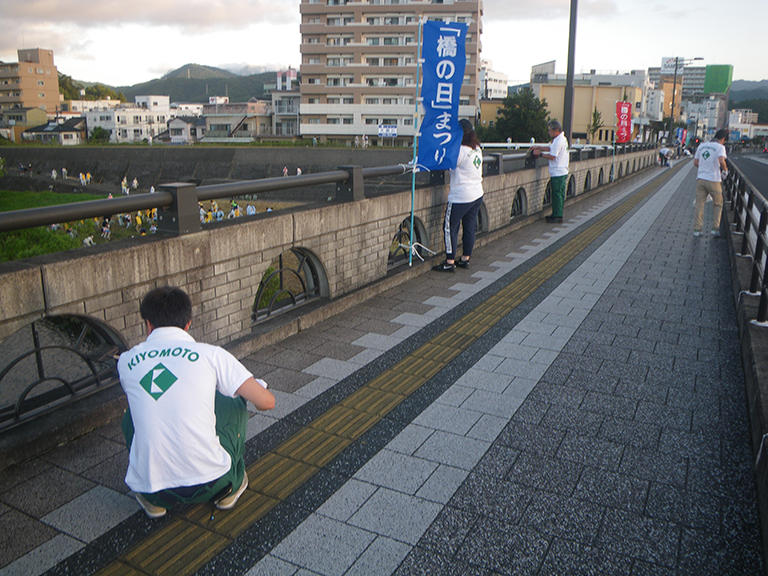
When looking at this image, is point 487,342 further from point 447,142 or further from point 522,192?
point 522,192

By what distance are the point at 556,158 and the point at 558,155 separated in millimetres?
83

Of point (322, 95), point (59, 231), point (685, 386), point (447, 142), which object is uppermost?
point (322, 95)

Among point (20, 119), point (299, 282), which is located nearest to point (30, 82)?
point (20, 119)

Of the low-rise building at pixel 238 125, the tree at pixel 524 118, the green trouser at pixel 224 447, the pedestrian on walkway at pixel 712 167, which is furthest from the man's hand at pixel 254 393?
the low-rise building at pixel 238 125

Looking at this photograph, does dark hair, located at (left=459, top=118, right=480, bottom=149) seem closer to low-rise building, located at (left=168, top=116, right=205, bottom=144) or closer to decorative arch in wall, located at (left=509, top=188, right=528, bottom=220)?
decorative arch in wall, located at (left=509, top=188, right=528, bottom=220)

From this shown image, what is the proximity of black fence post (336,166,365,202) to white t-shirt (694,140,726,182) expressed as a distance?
294 inches

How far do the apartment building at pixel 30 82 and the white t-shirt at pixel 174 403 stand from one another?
5592 inches

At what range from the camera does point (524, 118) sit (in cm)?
6788

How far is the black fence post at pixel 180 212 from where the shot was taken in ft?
15.7

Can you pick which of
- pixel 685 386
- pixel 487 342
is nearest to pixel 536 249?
pixel 487 342

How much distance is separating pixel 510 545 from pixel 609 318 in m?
4.32

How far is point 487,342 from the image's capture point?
5969 millimetres

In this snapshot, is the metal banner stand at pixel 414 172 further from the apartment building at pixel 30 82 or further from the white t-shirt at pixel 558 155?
the apartment building at pixel 30 82

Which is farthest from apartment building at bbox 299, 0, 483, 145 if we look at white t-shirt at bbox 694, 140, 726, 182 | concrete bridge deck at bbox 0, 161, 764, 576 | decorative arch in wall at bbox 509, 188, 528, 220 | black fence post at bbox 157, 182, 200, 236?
black fence post at bbox 157, 182, 200, 236
